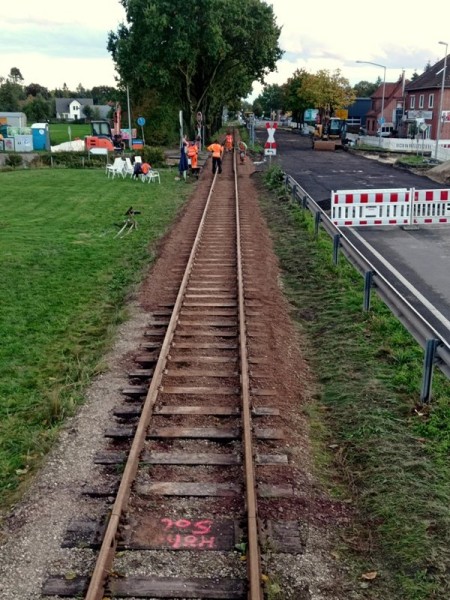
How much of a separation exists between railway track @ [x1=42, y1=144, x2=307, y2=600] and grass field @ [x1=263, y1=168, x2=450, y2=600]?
1.79 ft

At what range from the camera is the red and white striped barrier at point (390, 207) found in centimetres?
1834

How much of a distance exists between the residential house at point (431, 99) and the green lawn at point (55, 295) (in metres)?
45.9

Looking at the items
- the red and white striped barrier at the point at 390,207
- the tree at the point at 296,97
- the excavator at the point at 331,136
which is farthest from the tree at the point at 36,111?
the red and white striped barrier at the point at 390,207

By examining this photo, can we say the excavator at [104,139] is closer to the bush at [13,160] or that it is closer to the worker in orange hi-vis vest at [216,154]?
the bush at [13,160]

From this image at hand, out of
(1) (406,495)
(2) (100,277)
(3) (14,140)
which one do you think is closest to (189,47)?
(3) (14,140)

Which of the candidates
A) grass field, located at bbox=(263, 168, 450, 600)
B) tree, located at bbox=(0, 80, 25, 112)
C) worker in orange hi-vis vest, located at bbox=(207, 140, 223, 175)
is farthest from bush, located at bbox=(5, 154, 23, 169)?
tree, located at bbox=(0, 80, 25, 112)

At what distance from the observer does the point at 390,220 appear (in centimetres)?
1866

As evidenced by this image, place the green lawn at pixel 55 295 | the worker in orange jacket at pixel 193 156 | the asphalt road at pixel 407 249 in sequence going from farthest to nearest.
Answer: the worker in orange jacket at pixel 193 156 < the asphalt road at pixel 407 249 < the green lawn at pixel 55 295

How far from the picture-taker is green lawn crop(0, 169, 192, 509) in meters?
7.27

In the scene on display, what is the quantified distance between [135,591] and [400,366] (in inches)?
201

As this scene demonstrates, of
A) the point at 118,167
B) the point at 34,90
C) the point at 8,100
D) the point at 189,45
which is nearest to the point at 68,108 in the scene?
the point at 34,90

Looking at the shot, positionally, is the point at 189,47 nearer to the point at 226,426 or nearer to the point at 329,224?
the point at 329,224

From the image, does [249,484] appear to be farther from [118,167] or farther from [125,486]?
[118,167]

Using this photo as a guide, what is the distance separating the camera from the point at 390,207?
18656mm
